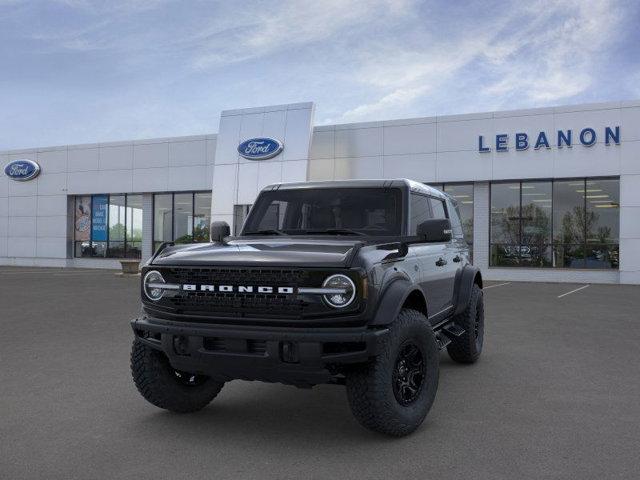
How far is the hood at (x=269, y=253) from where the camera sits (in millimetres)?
3891

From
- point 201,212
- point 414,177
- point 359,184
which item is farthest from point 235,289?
point 201,212

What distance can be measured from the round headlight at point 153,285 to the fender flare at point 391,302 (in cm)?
154

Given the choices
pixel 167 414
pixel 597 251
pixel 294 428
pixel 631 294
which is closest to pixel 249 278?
pixel 294 428

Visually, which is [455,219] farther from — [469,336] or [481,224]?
[481,224]

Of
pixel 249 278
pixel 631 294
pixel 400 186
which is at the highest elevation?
pixel 400 186

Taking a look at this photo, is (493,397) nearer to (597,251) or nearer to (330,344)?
(330,344)

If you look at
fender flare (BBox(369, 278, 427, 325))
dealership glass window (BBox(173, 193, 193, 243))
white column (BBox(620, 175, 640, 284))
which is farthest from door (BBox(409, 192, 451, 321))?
dealership glass window (BBox(173, 193, 193, 243))

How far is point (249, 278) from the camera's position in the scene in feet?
13.0

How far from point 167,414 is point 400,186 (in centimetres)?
271

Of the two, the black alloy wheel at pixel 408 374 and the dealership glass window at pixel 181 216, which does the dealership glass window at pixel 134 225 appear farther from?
the black alloy wheel at pixel 408 374

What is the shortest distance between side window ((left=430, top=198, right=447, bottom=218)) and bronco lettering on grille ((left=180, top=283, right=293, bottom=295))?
97.9 inches

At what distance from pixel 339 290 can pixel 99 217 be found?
93.9 ft

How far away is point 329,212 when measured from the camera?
5.29 meters

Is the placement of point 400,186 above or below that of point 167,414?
above
